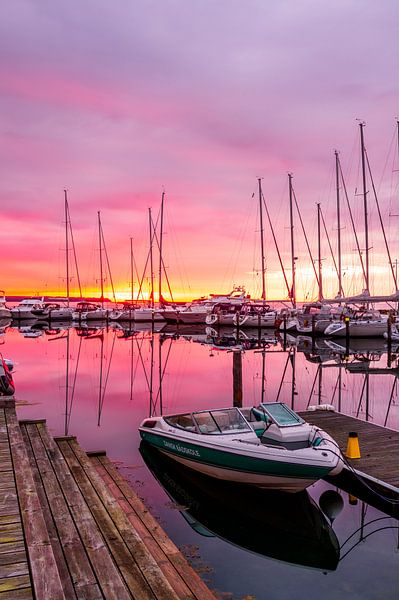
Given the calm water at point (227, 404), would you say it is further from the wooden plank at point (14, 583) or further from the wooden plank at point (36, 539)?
the wooden plank at point (14, 583)

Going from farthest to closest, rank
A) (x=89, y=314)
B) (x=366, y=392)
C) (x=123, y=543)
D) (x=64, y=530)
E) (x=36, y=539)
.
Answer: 1. (x=89, y=314)
2. (x=366, y=392)
3. (x=123, y=543)
4. (x=64, y=530)
5. (x=36, y=539)

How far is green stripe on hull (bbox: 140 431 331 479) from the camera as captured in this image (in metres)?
11.2

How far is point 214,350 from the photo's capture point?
48812 mm

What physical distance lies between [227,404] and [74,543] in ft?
56.8

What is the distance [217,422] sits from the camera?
1316 cm

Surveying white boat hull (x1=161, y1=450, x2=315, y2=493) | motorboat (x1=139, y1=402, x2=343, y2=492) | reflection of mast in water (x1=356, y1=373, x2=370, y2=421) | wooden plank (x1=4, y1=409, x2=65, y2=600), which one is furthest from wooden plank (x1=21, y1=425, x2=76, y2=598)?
reflection of mast in water (x1=356, y1=373, x2=370, y2=421)

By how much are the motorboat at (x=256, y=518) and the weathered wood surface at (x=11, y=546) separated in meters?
4.22

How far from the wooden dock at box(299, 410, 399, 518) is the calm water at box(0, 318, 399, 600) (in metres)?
0.37

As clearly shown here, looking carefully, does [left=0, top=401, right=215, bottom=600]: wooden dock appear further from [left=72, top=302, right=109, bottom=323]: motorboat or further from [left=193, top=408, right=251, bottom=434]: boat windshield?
[left=72, top=302, right=109, bottom=323]: motorboat

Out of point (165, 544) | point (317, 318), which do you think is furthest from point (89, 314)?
point (165, 544)

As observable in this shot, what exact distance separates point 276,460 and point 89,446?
7326 millimetres

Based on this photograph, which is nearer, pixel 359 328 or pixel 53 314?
pixel 359 328

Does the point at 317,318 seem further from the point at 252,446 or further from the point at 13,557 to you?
the point at 13,557

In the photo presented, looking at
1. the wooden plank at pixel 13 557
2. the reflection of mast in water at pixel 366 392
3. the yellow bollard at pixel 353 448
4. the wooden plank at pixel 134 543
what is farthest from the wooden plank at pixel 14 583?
the reflection of mast in water at pixel 366 392
